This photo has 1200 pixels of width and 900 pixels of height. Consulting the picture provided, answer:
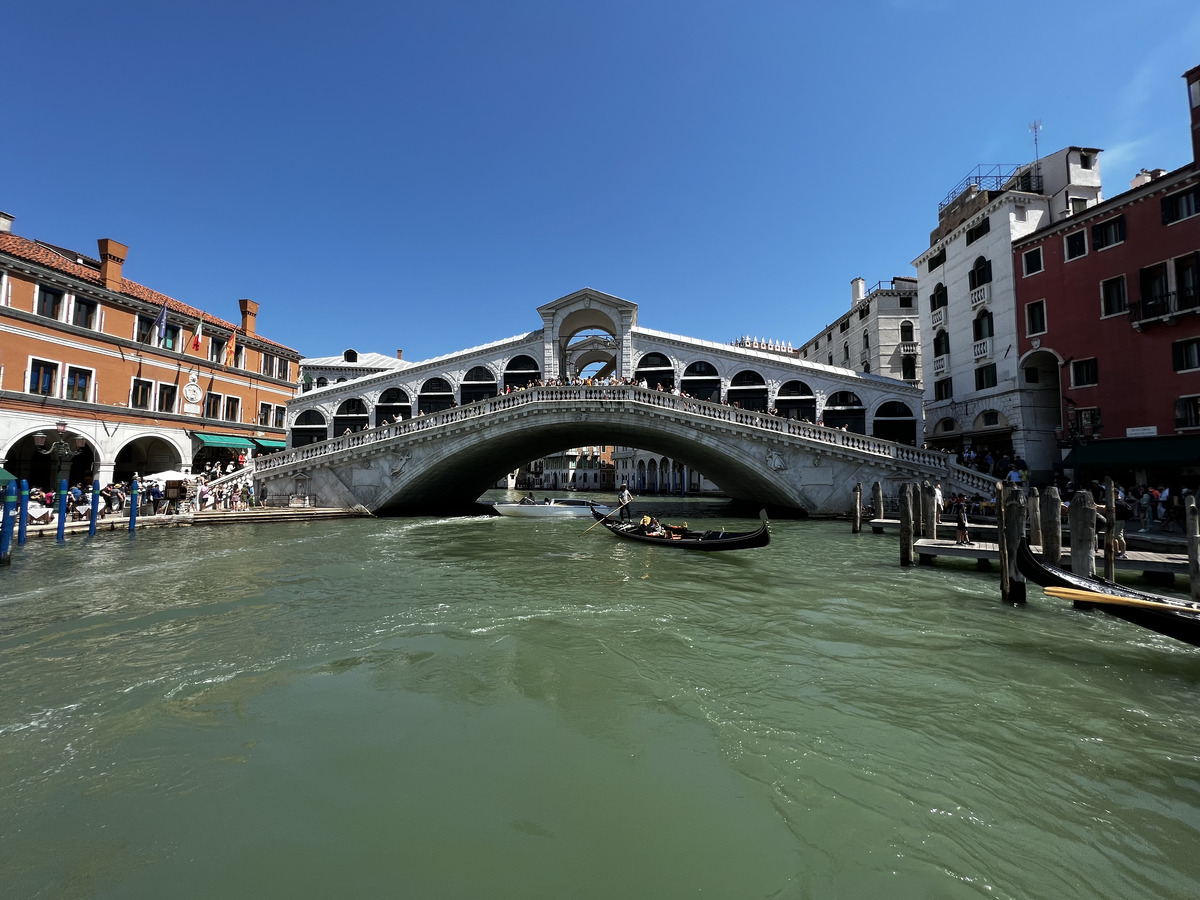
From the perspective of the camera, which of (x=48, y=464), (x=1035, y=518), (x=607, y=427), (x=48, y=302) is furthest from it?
(x=607, y=427)

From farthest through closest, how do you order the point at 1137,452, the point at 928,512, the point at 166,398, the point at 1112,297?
1. the point at 166,398
2. the point at 1112,297
3. the point at 1137,452
4. the point at 928,512

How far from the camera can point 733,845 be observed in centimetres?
245

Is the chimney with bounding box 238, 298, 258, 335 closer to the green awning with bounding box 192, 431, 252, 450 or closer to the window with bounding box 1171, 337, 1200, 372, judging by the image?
the green awning with bounding box 192, 431, 252, 450

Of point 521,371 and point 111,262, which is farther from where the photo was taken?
point 521,371

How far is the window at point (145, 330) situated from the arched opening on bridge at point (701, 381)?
1873 centimetres

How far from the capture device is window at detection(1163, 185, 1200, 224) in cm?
1295

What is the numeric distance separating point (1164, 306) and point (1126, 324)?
0.92 meters

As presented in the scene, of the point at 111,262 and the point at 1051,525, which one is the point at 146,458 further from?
the point at 1051,525

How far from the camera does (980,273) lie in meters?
18.3

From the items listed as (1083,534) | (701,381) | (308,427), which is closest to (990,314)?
(701,381)

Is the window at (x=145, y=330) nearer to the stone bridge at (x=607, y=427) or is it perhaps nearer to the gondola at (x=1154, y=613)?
the stone bridge at (x=607, y=427)

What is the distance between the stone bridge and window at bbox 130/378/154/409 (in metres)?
4.11

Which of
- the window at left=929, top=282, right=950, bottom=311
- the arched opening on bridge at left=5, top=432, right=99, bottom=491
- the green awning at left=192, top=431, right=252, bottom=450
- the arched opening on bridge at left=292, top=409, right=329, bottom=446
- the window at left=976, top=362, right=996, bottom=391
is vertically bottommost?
the arched opening on bridge at left=5, top=432, right=99, bottom=491

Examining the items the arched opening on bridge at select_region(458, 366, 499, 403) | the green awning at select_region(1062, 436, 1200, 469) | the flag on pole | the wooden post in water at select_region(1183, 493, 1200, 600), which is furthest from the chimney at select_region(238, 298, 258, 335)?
the green awning at select_region(1062, 436, 1200, 469)
